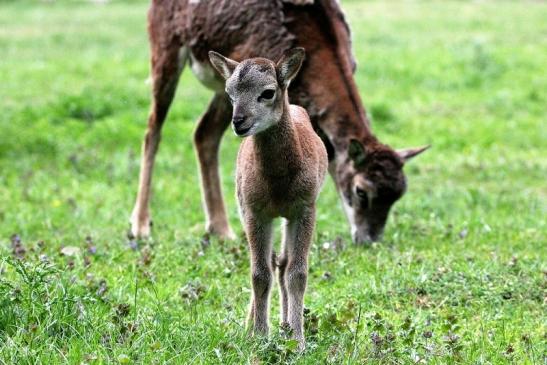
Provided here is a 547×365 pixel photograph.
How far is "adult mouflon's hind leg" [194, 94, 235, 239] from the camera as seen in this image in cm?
836

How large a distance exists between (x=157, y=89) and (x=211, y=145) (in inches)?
26.5

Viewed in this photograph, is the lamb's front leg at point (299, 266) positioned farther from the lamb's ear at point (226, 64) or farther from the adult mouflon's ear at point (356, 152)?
the adult mouflon's ear at point (356, 152)

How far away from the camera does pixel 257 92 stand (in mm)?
4574

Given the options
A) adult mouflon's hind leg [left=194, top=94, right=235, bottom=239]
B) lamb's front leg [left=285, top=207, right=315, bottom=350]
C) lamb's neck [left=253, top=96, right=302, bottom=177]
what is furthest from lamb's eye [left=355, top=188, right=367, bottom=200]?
lamb's neck [left=253, top=96, right=302, bottom=177]

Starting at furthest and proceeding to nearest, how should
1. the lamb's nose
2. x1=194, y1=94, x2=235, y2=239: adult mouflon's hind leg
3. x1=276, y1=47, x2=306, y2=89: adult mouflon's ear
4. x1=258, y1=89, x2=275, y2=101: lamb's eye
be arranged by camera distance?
x1=194, y1=94, x2=235, y2=239: adult mouflon's hind leg → x1=276, y1=47, x2=306, y2=89: adult mouflon's ear → x1=258, y1=89, x2=275, y2=101: lamb's eye → the lamb's nose

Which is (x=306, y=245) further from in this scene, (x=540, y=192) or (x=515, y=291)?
(x=540, y=192)

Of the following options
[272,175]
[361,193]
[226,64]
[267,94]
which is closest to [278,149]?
[272,175]

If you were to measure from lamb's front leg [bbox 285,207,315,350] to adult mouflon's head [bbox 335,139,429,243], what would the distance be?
237 centimetres

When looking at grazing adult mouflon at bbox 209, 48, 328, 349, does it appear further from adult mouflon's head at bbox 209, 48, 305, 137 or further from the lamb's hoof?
the lamb's hoof

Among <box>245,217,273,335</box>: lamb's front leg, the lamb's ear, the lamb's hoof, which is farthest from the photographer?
the lamb's hoof

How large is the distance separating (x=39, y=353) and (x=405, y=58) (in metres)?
13.4

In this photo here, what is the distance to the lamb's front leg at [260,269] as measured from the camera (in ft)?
16.3

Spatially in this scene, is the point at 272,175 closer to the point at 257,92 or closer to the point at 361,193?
the point at 257,92

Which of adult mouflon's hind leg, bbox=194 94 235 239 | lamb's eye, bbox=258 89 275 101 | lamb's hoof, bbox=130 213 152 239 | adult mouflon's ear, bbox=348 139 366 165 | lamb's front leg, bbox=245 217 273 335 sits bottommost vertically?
lamb's hoof, bbox=130 213 152 239
